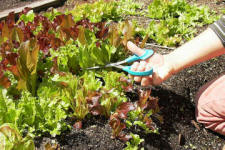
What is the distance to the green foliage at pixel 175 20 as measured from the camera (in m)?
3.32

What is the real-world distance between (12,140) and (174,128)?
1284 millimetres

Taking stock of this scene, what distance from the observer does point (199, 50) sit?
7.33ft

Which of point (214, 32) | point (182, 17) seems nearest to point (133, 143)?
point (214, 32)

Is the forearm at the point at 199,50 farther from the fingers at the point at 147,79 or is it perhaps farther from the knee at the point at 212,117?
the knee at the point at 212,117

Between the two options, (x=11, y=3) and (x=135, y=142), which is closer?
(x=135, y=142)

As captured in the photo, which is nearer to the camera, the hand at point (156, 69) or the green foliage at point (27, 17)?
the hand at point (156, 69)

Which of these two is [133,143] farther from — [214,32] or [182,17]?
[182,17]

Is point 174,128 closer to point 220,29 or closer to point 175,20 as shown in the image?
point 220,29

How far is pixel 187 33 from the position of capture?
3480 mm

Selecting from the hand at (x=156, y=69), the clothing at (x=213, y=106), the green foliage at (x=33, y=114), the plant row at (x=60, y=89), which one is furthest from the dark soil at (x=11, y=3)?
the clothing at (x=213, y=106)

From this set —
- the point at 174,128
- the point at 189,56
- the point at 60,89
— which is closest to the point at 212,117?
the point at 174,128

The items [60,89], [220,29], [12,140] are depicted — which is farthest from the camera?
[60,89]

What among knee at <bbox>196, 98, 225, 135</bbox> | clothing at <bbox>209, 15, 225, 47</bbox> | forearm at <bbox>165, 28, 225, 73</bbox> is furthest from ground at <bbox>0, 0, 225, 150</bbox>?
clothing at <bbox>209, 15, 225, 47</bbox>

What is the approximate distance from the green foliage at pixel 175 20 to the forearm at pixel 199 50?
953 millimetres
